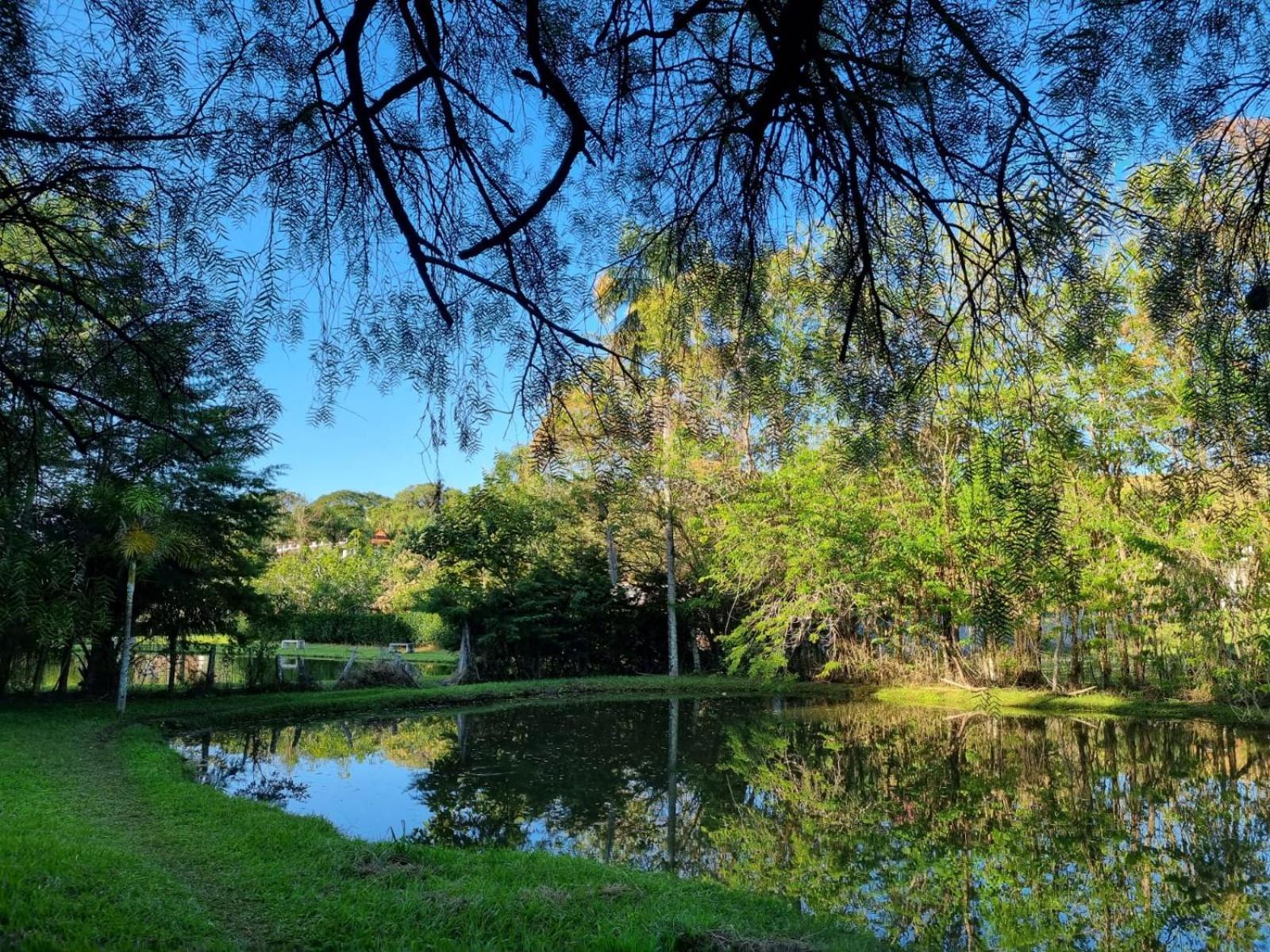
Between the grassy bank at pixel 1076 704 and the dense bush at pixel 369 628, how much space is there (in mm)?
13318

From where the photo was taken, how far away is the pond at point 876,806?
4.60 m

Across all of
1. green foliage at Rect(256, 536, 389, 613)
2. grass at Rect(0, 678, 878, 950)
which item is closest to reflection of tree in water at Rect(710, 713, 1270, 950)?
grass at Rect(0, 678, 878, 950)

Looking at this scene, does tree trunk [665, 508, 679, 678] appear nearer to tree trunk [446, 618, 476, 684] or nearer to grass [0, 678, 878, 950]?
tree trunk [446, 618, 476, 684]

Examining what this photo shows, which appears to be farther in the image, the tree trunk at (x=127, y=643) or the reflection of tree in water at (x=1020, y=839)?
the tree trunk at (x=127, y=643)

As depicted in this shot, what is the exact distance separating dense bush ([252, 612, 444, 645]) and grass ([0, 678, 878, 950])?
52.0 feet

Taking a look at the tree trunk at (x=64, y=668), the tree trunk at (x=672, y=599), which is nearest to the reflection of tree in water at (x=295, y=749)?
the tree trunk at (x=64, y=668)

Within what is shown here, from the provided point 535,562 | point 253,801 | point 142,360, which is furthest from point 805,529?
point 142,360

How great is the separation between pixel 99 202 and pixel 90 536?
8944 millimetres

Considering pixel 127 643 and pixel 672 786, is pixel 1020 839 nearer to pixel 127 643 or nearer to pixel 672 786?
pixel 672 786

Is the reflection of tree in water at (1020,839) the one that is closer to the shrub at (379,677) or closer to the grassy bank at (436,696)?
the grassy bank at (436,696)

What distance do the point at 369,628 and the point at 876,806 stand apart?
19.8m

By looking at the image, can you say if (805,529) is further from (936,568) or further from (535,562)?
(535,562)

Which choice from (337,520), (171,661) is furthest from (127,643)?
(337,520)

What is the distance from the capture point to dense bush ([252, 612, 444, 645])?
2294cm
